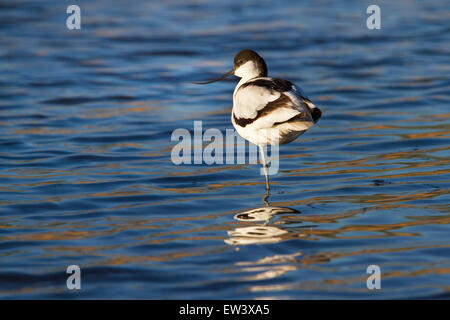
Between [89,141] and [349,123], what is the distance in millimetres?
3708

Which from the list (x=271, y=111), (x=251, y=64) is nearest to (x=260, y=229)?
(x=271, y=111)

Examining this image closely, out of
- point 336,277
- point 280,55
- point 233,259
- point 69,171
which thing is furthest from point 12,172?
point 280,55

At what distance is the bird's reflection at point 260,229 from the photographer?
7.04m

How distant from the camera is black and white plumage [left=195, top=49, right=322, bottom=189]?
7859 millimetres

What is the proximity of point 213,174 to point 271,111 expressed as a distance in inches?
65.2

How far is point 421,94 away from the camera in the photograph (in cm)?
1314

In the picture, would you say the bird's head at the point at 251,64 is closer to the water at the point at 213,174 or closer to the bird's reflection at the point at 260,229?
the water at the point at 213,174

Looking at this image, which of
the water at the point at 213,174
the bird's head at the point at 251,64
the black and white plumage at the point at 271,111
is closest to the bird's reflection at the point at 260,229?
the water at the point at 213,174

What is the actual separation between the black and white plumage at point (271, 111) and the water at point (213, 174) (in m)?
0.68

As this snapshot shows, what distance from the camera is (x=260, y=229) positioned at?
287 inches

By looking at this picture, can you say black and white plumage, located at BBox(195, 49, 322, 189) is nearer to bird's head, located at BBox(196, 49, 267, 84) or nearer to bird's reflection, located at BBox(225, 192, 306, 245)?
bird's head, located at BBox(196, 49, 267, 84)

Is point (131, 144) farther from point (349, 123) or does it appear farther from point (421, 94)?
point (421, 94)

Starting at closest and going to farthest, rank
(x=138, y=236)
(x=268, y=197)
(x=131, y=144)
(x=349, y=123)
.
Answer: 1. (x=138, y=236)
2. (x=268, y=197)
3. (x=131, y=144)
4. (x=349, y=123)

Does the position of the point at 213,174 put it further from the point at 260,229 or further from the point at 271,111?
the point at 260,229
